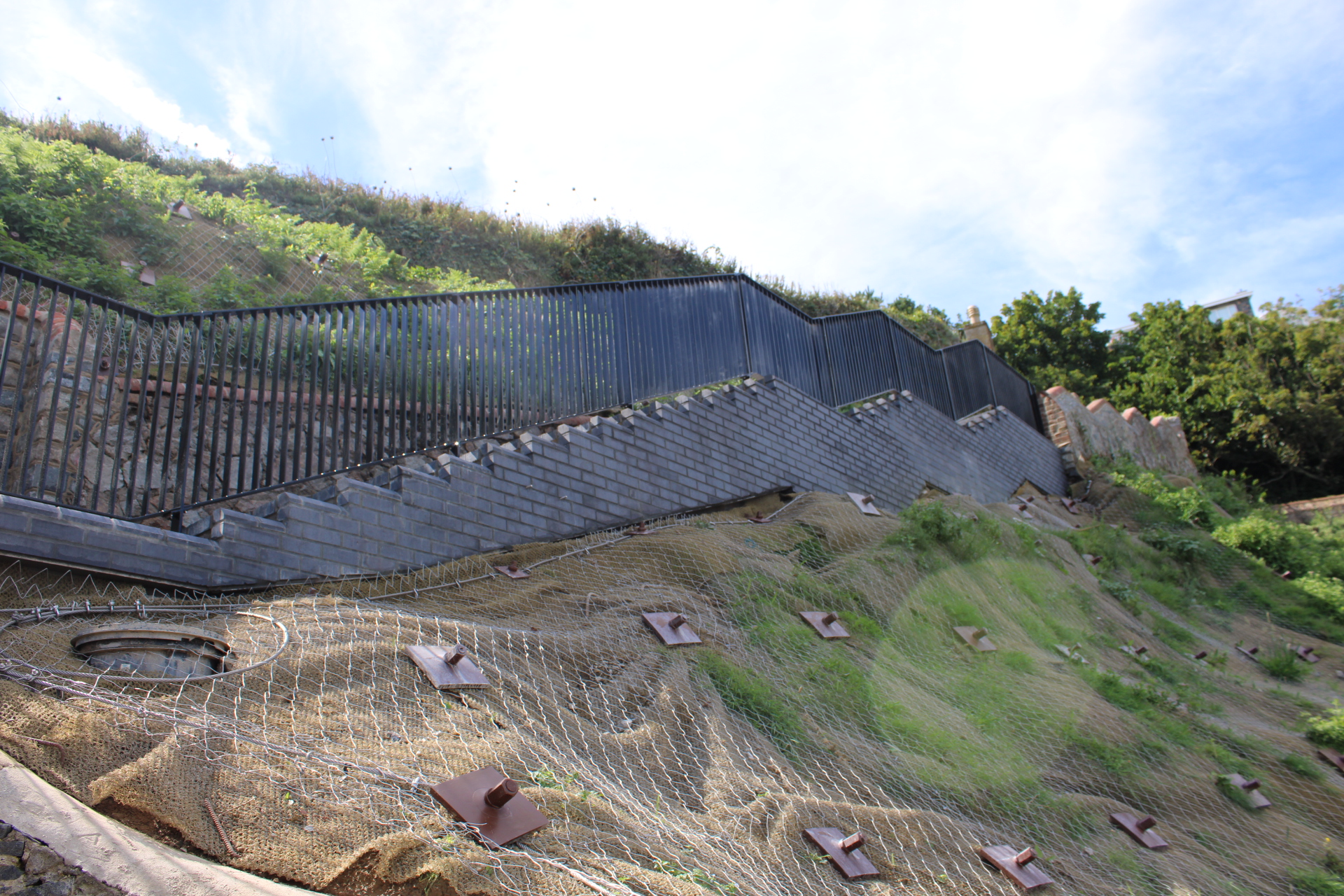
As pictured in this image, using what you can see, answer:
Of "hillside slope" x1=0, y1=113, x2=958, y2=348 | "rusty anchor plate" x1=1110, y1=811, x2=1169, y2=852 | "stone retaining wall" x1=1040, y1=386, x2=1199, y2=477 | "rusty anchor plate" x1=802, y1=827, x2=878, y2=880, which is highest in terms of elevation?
"hillside slope" x1=0, y1=113, x2=958, y2=348

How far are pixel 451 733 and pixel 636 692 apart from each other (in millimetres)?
1089

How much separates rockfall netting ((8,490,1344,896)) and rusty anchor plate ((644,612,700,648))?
0.08 metres

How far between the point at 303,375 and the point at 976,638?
4.84 meters

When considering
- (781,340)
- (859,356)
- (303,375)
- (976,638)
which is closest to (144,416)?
(303,375)

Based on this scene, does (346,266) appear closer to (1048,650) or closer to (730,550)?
(730,550)

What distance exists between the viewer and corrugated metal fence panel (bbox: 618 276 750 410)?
23.2 ft

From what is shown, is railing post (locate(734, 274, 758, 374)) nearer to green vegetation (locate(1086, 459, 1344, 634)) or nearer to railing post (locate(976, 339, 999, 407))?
green vegetation (locate(1086, 459, 1344, 634))

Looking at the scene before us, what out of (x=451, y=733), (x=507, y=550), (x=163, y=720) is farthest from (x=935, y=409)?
(x=163, y=720)

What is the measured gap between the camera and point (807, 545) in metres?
6.26

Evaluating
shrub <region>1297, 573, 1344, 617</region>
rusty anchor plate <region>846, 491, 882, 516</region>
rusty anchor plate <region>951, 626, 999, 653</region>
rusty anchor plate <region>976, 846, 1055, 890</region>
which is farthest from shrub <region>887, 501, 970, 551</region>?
shrub <region>1297, 573, 1344, 617</region>

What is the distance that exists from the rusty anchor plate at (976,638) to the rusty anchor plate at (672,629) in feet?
7.25

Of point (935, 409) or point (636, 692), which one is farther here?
point (935, 409)

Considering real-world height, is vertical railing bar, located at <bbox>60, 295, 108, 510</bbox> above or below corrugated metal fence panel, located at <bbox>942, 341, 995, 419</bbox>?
below

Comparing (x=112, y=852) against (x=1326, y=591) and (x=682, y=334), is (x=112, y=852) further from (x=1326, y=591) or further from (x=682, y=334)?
(x=1326, y=591)
